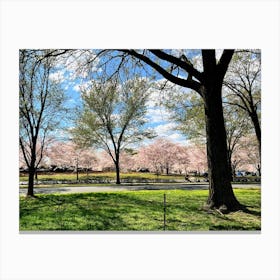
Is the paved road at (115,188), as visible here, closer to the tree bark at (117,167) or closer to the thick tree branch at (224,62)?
the tree bark at (117,167)

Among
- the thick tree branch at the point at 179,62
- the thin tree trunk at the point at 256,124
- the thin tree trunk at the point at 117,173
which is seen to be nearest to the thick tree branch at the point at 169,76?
the thick tree branch at the point at 179,62

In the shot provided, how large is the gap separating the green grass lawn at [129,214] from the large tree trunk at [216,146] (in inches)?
7.0

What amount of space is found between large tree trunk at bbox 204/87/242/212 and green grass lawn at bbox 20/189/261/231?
18 centimetres

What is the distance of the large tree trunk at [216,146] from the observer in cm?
497

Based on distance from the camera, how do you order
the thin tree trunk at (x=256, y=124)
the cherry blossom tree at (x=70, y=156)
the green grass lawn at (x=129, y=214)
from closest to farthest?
the green grass lawn at (x=129, y=214) → the thin tree trunk at (x=256, y=124) → the cherry blossom tree at (x=70, y=156)

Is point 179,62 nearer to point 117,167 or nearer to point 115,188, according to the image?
point 117,167

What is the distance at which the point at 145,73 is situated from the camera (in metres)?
5.05

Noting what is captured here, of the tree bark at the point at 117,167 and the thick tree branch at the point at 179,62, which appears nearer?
the thick tree branch at the point at 179,62

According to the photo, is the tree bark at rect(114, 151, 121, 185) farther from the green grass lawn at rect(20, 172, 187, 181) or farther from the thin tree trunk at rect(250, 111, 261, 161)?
the thin tree trunk at rect(250, 111, 261, 161)

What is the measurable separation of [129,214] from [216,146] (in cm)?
137

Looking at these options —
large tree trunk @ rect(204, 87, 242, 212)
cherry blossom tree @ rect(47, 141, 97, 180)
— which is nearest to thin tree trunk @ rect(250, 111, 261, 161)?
large tree trunk @ rect(204, 87, 242, 212)

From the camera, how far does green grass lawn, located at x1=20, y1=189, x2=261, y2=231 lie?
4.78 metres
